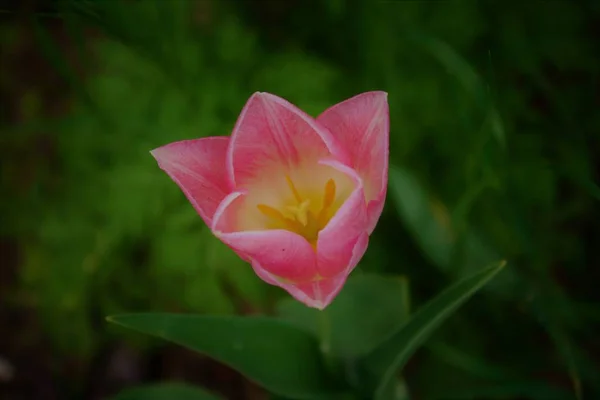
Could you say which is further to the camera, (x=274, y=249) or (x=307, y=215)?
(x=307, y=215)

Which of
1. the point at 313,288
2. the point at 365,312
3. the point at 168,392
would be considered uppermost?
the point at 313,288

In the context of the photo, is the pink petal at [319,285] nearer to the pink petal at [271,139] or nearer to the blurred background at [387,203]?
the pink petal at [271,139]

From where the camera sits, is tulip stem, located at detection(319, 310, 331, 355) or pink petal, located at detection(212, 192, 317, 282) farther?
tulip stem, located at detection(319, 310, 331, 355)

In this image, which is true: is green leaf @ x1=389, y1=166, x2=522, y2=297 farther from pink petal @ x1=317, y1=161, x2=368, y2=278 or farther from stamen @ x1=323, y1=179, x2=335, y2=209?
pink petal @ x1=317, y1=161, x2=368, y2=278

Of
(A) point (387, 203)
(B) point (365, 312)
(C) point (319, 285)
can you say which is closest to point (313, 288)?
(C) point (319, 285)

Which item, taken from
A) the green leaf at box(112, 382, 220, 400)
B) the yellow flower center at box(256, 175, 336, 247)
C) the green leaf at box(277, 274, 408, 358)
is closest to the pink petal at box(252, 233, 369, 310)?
the yellow flower center at box(256, 175, 336, 247)

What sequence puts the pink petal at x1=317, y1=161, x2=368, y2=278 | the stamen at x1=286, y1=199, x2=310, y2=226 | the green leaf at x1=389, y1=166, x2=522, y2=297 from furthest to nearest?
the green leaf at x1=389, y1=166, x2=522, y2=297 → the stamen at x1=286, y1=199, x2=310, y2=226 → the pink petal at x1=317, y1=161, x2=368, y2=278

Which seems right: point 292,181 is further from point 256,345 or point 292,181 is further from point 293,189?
point 256,345
